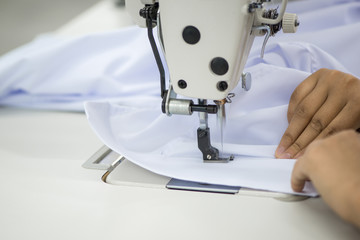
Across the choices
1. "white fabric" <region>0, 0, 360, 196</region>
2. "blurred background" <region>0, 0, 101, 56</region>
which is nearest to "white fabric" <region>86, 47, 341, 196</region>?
"white fabric" <region>0, 0, 360, 196</region>

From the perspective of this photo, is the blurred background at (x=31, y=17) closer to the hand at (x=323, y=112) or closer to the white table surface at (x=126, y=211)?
the white table surface at (x=126, y=211)

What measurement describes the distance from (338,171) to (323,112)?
293 millimetres

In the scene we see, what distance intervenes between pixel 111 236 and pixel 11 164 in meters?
0.40

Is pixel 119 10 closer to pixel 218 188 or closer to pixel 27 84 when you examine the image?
pixel 27 84

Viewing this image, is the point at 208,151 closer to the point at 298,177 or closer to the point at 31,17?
the point at 298,177

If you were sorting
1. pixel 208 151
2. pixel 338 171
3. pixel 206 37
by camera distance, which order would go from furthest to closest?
pixel 208 151 < pixel 206 37 < pixel 338 171

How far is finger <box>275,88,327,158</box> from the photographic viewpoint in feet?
3.18

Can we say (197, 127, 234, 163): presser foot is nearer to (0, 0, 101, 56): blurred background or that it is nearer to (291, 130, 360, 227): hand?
(291, 130, 360, 227): hand

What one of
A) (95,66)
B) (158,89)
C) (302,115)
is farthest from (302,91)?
(95,66)

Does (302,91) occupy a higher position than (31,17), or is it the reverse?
(302,91)

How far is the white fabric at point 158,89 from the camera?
94 centimetres

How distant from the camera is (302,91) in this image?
40.4 inches

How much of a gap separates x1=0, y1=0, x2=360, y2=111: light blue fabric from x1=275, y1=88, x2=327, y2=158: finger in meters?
0.33

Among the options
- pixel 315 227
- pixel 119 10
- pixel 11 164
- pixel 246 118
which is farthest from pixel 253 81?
pixel 119 10
